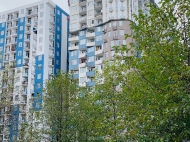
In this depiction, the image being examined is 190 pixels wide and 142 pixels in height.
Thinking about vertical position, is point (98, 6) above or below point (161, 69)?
above

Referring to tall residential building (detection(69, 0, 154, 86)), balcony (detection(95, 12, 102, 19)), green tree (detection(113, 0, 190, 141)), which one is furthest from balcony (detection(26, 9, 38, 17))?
green tree (detection(113, 0, 190, 141))

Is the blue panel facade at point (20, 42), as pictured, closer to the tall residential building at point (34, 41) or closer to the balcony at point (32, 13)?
the tall residential building at point (34, 41)

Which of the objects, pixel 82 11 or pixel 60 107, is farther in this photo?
pixel 82 11

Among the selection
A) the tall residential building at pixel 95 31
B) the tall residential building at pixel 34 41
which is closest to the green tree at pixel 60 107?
the tall residential building at pixel 95 31

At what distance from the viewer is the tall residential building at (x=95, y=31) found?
6353 cm

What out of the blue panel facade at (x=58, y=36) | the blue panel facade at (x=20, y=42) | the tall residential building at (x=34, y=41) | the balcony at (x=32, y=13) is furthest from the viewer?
the balcony at (x=32, y=13)

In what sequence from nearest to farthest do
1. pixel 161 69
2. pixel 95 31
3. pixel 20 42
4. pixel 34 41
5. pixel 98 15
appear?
pixel 161 69 < pixel 95 31 < pixel 98 15 < pixel 34 41 < pixel 20 42

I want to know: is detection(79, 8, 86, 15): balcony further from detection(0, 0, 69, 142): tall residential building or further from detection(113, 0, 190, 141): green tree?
detection(113, 0, 190, 141): green tree

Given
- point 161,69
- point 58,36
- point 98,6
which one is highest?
point 98,6

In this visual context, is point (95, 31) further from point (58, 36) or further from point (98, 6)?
point (58, 36)

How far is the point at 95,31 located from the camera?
2689 inches

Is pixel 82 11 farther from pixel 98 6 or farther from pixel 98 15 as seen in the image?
pixel 98 15

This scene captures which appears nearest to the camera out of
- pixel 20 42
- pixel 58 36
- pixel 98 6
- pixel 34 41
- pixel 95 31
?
pixel 95 31

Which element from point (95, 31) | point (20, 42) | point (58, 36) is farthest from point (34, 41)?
point (95, 31)
